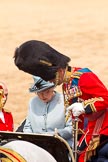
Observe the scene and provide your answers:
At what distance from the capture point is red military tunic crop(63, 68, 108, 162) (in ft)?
12.6

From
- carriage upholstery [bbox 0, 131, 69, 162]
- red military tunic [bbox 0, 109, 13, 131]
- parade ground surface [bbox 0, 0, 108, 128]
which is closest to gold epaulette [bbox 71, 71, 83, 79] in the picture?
carriage upholstery [bbox 0, 131, 69, 162]

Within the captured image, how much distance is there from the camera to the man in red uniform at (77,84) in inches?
148

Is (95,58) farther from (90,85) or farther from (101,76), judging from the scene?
(90,85)

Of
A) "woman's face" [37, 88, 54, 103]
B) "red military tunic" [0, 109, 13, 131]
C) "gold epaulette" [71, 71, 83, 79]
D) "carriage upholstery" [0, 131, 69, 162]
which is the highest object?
"gold epaulette" [71, 71, 83, 79]

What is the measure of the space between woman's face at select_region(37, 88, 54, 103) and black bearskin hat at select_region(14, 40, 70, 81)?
3.93ft

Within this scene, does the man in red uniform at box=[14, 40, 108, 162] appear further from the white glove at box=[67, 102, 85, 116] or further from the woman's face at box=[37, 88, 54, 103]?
the woman's face at box=[37, 88, 54, 103]

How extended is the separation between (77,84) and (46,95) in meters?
1.08

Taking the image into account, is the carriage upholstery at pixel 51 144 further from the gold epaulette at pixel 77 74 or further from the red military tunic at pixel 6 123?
the red military tunic at pixel 6 123

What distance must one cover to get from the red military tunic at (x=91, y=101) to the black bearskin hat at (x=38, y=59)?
0.22 m

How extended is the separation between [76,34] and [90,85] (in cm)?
1109

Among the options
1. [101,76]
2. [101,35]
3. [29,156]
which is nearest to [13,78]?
[101,76]

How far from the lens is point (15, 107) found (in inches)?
358

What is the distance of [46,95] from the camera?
16.6ft

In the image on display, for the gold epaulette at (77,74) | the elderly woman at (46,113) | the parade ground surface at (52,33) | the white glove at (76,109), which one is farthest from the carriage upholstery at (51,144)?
Answer: the parade ground surface at (52,33)
